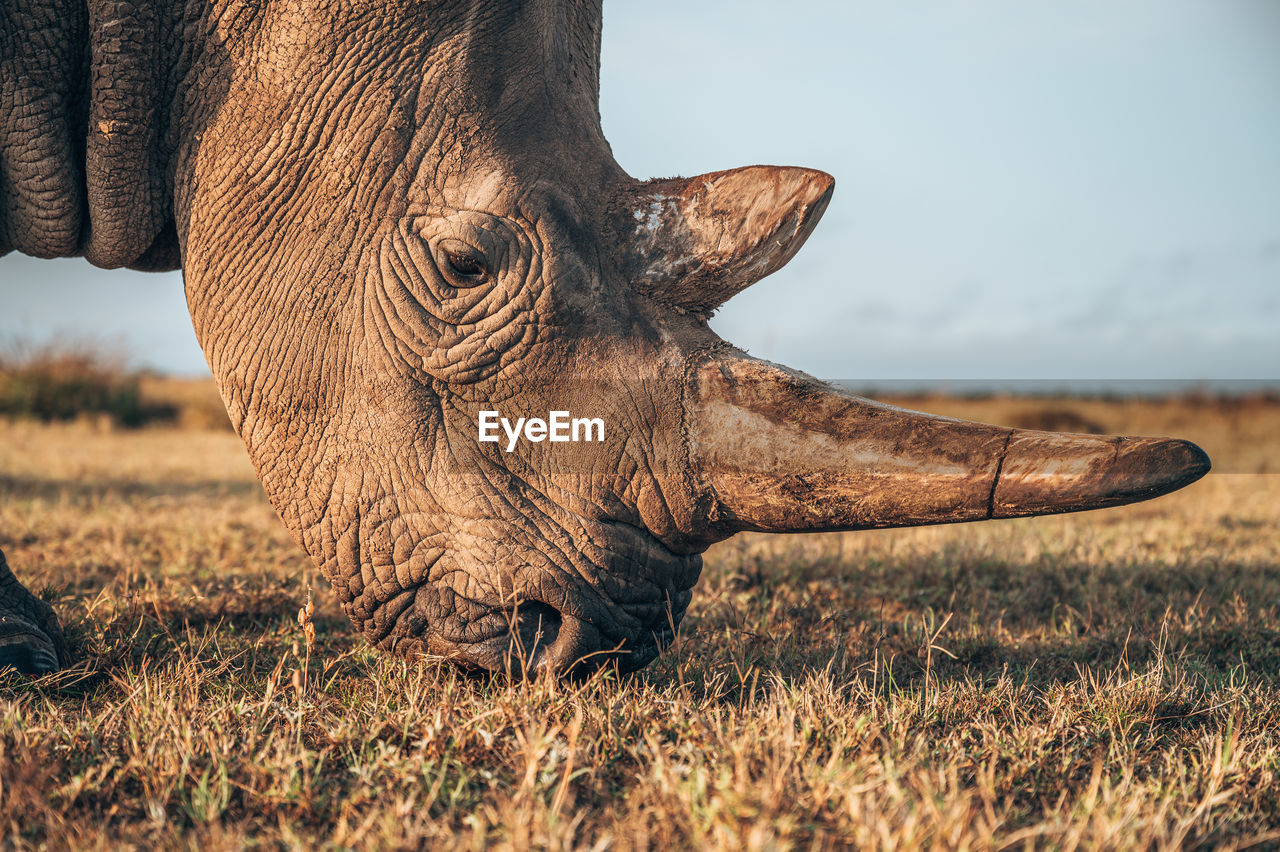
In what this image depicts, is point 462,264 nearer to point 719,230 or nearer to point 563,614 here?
point 719,230

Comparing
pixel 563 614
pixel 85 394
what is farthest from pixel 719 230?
pixel 85 394

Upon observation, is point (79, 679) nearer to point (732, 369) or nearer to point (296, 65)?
point (296, 65)

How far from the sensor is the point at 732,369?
2535 mm

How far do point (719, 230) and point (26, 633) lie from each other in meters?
2.28

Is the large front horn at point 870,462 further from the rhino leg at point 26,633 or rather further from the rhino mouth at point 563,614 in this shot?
the rhino leg at point 26,633

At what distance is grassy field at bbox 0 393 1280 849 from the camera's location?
1.86m

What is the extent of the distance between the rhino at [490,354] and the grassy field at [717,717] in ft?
1.00

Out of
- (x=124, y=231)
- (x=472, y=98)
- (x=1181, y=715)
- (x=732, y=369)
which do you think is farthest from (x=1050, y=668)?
(x=124, y=231)

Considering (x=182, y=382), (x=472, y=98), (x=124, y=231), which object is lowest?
(x=182, y=382)

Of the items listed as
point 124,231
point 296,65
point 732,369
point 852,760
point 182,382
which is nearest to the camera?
point 852,760

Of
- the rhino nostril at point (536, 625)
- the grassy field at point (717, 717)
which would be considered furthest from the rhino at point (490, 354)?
the grassy field at point (717, 717)

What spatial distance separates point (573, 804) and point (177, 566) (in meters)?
2.86

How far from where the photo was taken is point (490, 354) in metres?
2.62

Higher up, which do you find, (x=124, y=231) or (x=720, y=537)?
(x=124, y=231)
